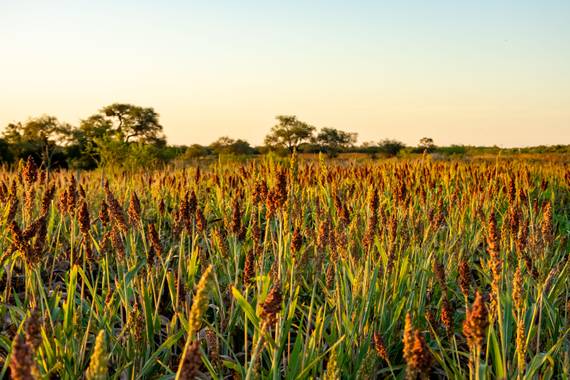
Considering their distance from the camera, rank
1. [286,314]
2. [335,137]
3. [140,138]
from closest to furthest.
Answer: [286,314], [140,138], [335,137]

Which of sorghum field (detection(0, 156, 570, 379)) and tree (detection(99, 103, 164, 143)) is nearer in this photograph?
sorghum field (detection(0, 156, 570, 379))

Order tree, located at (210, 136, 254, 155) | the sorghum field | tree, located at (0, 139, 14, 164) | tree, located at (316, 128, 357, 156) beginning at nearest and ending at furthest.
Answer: the sorghum field, tree, located at (0, 139, 14, 164), tree, located at (210, 136, 254, 155), tree, located at (316, 128, 357, 156)

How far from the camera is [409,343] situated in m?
1.16

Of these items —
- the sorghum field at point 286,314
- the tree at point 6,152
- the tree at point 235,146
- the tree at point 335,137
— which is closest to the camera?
the sorghum field at point 286,314

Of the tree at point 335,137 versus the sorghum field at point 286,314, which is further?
the tree at point 335,137

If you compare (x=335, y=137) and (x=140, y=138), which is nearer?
(x=140, y=138)

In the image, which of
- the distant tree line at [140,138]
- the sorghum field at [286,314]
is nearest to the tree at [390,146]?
the distant tree line at [140,138]

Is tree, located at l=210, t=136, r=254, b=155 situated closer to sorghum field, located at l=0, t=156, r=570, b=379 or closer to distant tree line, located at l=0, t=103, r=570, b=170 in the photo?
distant tree line, located at l=0, t=103, r=570, b=170

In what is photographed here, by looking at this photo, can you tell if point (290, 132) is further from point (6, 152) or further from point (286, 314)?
point (286, 314)

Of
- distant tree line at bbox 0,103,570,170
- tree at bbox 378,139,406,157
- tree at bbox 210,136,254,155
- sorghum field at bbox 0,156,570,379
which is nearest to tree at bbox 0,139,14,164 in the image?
distant tree line at bbox 0,103,570,170

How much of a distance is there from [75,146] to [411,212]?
6362 centimetres

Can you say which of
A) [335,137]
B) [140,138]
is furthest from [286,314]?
[335,137]

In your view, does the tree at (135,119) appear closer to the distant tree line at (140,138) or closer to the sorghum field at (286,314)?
the distant tree line at (140,138)

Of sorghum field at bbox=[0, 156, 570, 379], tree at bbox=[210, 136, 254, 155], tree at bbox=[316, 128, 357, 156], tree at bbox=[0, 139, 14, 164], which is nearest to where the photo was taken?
sorghum field at bbox=[0, 156, 570, 379]
